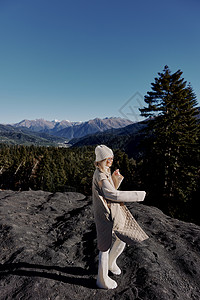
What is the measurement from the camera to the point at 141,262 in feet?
15.2

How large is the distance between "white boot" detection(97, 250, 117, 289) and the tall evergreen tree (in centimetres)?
1222

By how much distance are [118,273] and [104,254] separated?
1.17 m

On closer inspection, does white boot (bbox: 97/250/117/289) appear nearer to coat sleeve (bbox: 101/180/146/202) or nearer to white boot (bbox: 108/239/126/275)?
white boot (bbox: 108/239/126/275)

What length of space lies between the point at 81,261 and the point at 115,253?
5.10 ft

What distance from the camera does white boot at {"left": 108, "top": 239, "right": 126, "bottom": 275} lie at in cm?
397

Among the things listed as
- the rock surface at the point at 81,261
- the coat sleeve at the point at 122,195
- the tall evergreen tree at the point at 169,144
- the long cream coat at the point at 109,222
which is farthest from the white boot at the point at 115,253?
the tall evergreen tree at the point at 169,144

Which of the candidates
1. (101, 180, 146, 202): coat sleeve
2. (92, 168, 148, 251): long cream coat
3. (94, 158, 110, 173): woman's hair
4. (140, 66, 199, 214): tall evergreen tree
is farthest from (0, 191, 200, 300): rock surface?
(140, 66, 199, 214): tall evergreen tree

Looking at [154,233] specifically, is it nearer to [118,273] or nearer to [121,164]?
[118,273]

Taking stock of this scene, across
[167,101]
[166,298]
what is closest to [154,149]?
[167,101]

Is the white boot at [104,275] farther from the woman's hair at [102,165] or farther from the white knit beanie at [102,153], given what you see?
the white knit beanie at [102,153]

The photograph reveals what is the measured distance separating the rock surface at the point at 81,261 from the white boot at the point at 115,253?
0.18 m

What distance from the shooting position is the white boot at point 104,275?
364cm

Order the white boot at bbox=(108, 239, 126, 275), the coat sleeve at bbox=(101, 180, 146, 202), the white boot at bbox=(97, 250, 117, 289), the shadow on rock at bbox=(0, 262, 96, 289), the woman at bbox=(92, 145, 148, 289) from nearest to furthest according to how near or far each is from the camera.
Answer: the coat sleeve at bbox=(101, 180, 146, 202)
the woman at bbox=(92, 145, 148, 289)
the white boot at bbox=(97, 250, 117, 289)
the white boot at bbox=(108, 239, 126, 275)
the shadow on rock at bbox=(0, 262, 96, 289)

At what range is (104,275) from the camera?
12.3 feet
